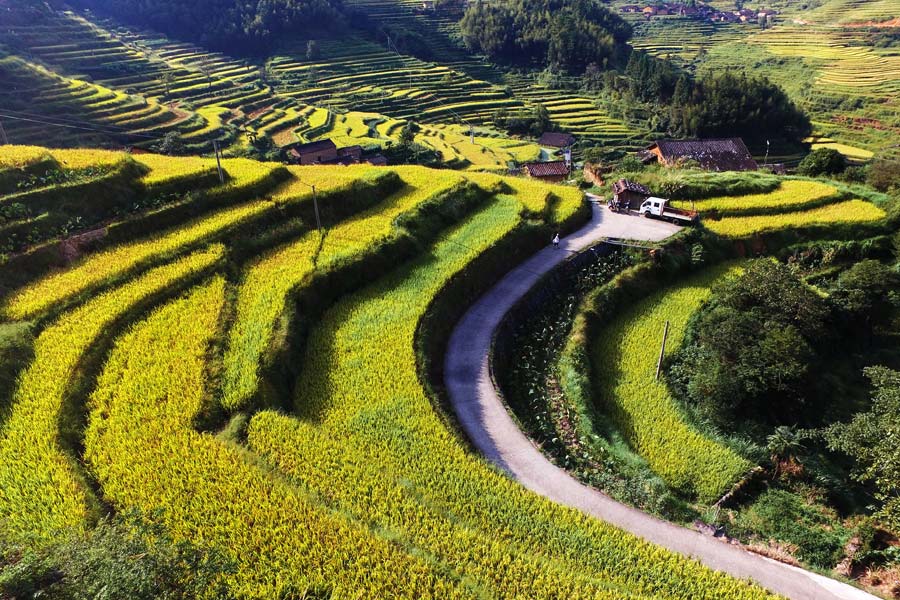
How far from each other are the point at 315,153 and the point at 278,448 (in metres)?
37.5

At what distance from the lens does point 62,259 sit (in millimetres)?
14891

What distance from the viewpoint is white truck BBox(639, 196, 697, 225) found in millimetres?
22422

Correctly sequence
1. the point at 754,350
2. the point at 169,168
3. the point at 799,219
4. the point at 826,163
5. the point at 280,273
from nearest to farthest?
the point at 754,350
the point at 280,273
the point at 169,168
the point at 799,219
the point at 826,163

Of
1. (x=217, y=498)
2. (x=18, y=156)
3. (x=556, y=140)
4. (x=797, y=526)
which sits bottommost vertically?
(x=797, y=526)

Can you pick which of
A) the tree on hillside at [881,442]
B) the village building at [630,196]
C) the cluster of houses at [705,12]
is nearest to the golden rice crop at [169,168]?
the village building at [630,196]

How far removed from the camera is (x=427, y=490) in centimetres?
924

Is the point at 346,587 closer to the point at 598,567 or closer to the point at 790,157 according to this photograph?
the point at 598,567

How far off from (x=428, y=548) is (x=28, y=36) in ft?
254

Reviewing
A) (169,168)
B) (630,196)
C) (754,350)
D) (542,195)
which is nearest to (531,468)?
(754,350)

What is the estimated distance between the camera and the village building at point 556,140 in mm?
52987

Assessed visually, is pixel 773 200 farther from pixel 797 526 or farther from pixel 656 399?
pixel 797 526

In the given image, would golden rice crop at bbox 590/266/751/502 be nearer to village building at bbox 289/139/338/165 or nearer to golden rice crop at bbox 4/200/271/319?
golden rice crop at bbox 4/200/271/319

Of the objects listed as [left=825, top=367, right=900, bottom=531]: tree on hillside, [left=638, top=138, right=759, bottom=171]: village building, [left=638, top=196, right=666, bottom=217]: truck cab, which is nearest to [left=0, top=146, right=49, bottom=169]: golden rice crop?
[left=638, top=196, right=666, bottom=217]: truck cab

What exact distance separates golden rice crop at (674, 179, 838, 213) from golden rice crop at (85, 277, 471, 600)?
22758 mm
